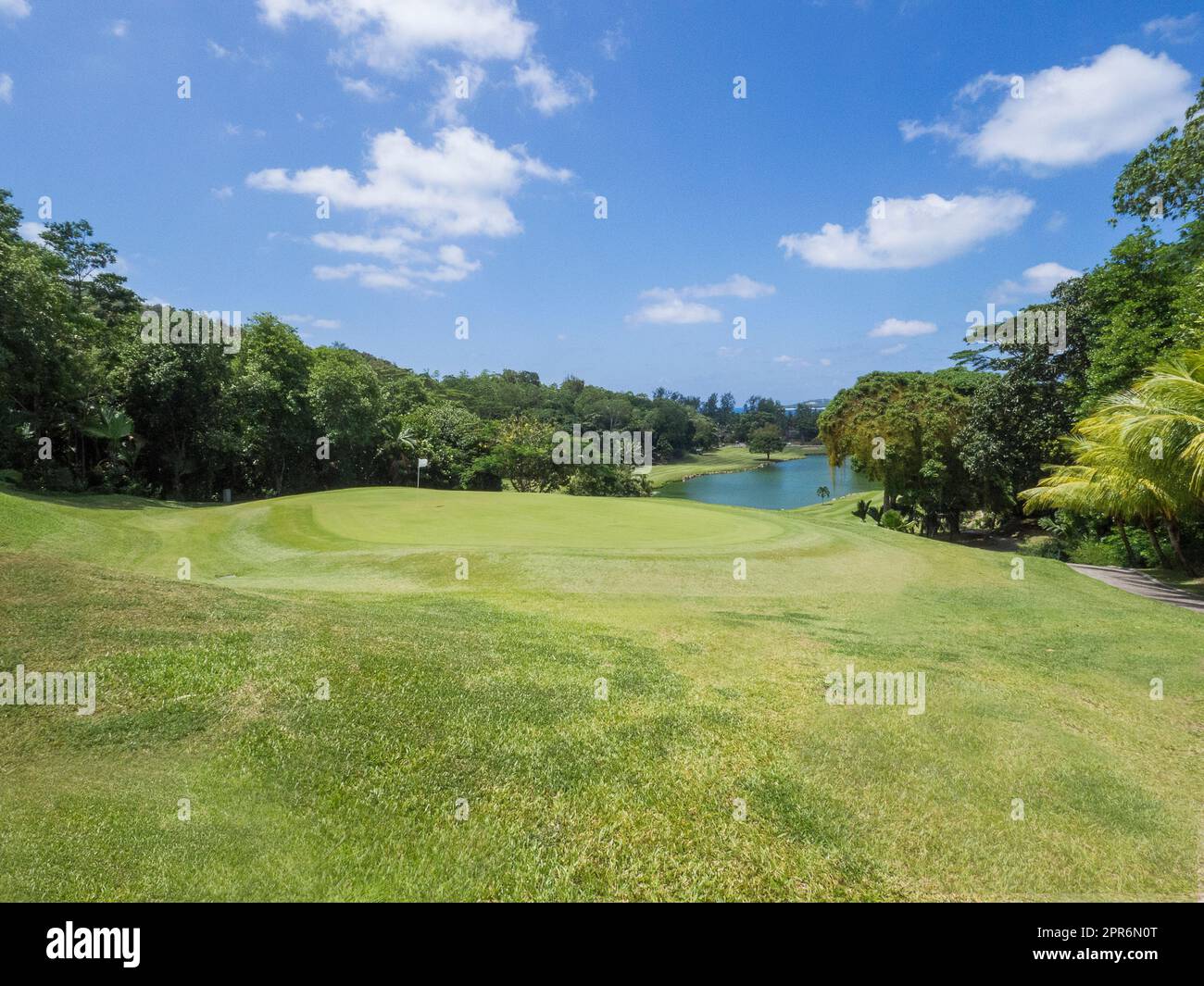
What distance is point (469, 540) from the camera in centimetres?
1608

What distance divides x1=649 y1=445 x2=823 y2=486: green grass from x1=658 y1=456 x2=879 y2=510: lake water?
370 centimetres

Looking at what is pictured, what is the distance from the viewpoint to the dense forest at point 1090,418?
46.4 feet

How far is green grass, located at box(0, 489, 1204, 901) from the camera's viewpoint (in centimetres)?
335

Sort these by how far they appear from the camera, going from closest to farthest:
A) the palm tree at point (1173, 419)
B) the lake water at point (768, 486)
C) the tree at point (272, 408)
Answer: the palm tree at point (1173, 419) < the tree at point (272, 408) < the lake water at point (768, 486)

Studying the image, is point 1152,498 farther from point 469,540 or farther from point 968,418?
point 469,540

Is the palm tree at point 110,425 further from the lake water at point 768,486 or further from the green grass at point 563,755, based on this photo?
the lake water at point 768,486

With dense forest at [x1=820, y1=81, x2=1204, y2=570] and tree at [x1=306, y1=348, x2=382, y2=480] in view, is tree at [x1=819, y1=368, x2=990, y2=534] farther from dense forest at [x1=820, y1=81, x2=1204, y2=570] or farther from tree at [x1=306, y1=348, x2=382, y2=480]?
tree at [x1=306, y1=348, x2=382, y2=480]

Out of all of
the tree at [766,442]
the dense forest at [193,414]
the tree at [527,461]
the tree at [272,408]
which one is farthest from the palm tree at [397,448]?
the tree at [766,442]

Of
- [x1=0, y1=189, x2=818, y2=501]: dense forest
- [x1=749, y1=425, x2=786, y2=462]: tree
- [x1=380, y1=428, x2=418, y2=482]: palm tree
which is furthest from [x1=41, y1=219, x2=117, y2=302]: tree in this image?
[x1=749, y1=425, x2=786, y2=462]: tree

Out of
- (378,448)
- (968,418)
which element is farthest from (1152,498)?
(378,448)

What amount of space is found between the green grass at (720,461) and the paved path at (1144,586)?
65653 mm

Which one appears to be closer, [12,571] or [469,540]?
[12,571]

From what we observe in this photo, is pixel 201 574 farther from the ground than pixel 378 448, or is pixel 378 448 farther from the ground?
pixel 378 448
